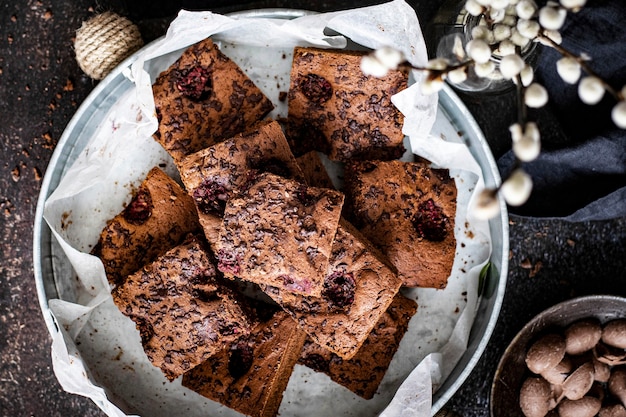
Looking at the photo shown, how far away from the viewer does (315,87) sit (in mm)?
2428

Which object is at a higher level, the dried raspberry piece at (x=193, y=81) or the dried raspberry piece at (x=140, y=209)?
the dried raspberry piece at (x=193, y=81)

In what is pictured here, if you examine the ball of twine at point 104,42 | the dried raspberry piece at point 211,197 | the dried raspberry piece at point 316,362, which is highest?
the ball of twine at point 104,42

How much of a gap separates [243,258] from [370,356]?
0.74 meters

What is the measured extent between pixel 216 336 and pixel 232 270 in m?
0.33

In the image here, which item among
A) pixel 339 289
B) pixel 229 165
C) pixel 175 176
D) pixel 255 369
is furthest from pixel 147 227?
pixel 339 289

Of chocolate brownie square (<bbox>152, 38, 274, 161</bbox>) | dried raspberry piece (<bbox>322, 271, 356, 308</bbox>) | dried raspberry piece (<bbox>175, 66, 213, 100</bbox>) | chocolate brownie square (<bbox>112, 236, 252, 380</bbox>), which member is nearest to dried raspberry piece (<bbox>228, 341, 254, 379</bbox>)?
chocolate brownie square (<bbox>112, 236, 252, 380</bbox>)

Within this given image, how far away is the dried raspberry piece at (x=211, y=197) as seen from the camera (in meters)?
2.32

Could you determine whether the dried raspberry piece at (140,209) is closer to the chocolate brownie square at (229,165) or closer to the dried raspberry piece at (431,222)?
the chocolate brownie square at (229,165)

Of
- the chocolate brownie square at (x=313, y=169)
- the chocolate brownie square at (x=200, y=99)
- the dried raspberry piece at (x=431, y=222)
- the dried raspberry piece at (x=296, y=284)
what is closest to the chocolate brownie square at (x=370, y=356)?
the dried raspberry piece at (x=431, y=222)

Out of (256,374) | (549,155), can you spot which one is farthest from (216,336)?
(549,155)

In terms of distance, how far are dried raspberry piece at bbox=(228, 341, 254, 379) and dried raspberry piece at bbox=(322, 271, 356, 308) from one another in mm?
430

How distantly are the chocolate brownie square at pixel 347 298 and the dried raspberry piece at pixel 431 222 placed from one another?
0.25m

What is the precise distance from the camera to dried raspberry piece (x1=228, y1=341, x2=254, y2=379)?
2.50 metres

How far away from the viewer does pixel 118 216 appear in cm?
246
